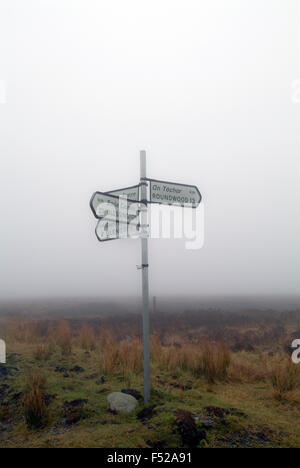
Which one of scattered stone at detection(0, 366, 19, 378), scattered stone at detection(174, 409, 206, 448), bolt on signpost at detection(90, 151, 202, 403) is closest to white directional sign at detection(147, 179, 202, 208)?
bolt on signpost at detection(90, 151, 202, 403)

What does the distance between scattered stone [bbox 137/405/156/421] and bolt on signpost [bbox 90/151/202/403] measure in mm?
249

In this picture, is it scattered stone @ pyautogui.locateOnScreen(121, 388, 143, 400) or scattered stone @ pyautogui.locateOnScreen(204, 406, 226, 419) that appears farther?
scattered stone @ pyautogui.locateOnScreen(121, 388, 143, 400)

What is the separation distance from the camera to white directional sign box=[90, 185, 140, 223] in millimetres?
3869

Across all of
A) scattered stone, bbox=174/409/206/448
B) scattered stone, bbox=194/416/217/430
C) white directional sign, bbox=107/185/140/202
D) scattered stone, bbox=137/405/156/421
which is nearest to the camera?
scattered stone, bbox=174/409/206/448

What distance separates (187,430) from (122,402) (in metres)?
1.17

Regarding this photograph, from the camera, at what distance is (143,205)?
4410 mm

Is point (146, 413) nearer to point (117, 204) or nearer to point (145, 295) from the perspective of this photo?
point (145, 295)

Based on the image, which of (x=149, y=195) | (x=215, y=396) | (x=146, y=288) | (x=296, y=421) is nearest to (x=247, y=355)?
(x=215, y=396)

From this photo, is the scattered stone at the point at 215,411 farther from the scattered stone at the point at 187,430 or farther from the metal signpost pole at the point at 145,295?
the metal signpost pole at the point at 145,295

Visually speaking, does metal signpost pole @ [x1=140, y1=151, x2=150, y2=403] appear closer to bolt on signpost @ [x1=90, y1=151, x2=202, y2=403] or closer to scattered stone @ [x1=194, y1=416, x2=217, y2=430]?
bolt on signpost @ [x1=90, y1=151, x2=202, y2=403]

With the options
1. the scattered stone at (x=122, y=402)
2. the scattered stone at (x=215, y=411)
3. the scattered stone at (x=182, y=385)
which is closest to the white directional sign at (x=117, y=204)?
the scattered stone at (x=122, y=402)
